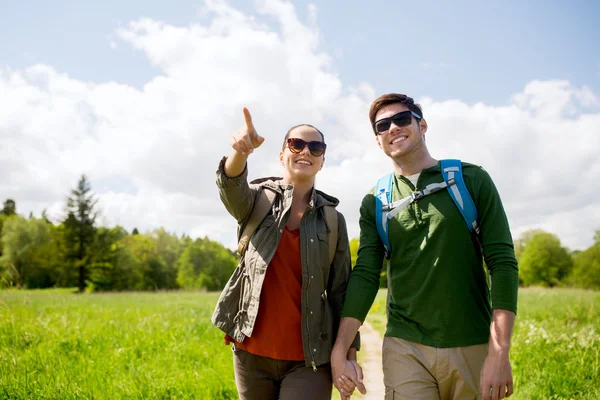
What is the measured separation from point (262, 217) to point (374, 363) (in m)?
6.38

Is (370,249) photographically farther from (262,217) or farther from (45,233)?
(45,233)

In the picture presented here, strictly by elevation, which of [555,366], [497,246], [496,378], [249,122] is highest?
[249,122]

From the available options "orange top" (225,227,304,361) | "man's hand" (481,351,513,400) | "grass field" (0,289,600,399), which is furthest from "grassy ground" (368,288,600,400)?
"orange top" (225,227,304,361)

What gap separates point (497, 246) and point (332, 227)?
1.10m

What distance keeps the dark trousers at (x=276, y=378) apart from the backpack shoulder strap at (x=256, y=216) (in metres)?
0.75

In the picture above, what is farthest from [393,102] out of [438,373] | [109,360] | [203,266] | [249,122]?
[203,266]

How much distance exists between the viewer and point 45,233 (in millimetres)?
60688

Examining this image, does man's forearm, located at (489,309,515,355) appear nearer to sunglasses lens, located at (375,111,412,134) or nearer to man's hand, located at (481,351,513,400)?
→ man's hand, located at (481,351,513,400)

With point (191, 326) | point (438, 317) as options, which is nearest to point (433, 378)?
point (438, 317)

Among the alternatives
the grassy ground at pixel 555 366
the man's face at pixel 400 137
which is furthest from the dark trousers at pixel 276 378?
the grassy ground at pixel 555 366

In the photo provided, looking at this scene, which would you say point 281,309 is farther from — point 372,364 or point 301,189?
point 372,364

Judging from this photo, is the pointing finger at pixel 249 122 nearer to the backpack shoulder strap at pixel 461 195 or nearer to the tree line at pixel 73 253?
the backpack shoulder strap at pixel 461 195

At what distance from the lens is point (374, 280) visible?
303cm

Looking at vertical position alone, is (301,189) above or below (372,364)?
above
